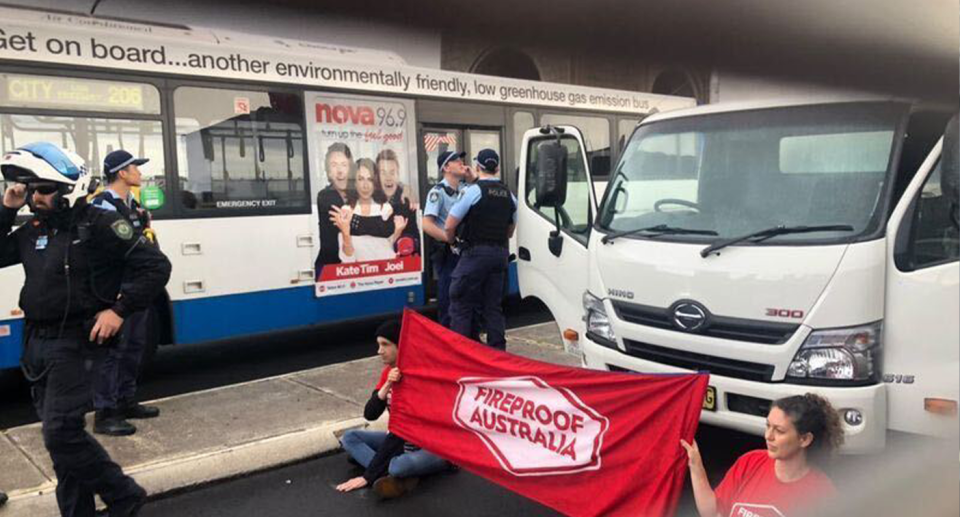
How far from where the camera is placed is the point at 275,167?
6855 millimetres

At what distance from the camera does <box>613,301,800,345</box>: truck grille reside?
3369mm

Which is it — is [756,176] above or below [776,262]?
Answer: above

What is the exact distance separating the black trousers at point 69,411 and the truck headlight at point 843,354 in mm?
3194

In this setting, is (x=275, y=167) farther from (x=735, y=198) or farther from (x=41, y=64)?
(x=735, y=198)

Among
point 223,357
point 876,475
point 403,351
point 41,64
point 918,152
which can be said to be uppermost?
point 41,64

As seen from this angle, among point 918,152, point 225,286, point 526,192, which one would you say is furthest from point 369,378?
point 918,152

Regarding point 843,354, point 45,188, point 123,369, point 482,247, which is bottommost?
point 123,369

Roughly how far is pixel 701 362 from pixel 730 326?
25 cm

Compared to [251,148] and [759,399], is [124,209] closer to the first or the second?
[251,148]

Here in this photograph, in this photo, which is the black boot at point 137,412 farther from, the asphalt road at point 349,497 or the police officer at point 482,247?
the police officer at point 482,247

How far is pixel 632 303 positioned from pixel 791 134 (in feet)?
3.91

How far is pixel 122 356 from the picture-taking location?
4.95 metres

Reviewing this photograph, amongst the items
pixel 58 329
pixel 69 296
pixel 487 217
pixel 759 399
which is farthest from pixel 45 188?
pixel 759 399

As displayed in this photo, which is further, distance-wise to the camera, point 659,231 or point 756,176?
point 659,231
